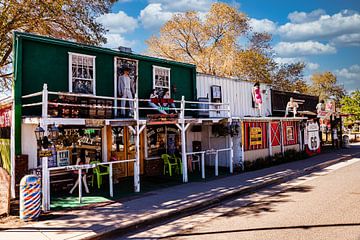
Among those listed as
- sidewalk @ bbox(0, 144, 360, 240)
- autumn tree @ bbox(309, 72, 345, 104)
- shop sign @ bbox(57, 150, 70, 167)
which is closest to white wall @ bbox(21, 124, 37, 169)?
shop sign @ bbox(57, 150, 70, 167)

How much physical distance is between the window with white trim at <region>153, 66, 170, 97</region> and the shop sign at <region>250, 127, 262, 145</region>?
5.31 metres

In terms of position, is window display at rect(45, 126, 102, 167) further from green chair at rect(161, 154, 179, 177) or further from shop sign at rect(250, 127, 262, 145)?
shop sign at rect(250, 127, 262, 145)

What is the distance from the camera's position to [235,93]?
64.0ft

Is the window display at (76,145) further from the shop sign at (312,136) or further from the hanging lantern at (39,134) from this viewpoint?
the shop sign at (312,136)

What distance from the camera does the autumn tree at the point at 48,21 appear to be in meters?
13.9

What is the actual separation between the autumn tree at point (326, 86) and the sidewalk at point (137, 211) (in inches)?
2071

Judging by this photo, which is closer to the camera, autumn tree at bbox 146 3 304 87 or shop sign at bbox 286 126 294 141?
shop sign at bbox 286 126 294 141

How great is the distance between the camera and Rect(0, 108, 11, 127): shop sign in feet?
34.7

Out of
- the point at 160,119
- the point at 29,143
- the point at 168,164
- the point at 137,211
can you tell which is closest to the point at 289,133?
the point at 168,164

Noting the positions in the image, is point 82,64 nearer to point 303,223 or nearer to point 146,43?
point 303,223

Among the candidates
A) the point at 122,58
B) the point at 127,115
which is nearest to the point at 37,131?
the point at 127,115

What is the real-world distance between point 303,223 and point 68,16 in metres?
14.8

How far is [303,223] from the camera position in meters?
7.19

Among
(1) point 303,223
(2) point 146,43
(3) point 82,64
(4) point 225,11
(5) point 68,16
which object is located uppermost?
(4) point 225,11
